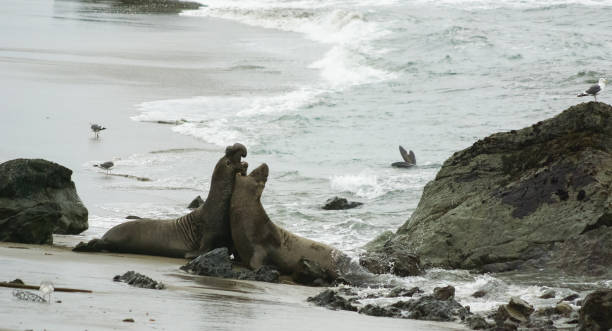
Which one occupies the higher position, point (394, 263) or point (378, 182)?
point (394, 263)

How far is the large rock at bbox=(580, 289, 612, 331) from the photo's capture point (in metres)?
6.11

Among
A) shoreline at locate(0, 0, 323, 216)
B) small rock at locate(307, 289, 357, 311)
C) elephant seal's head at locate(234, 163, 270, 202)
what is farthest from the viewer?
shoreline at locate(0, 0, 323, 216)

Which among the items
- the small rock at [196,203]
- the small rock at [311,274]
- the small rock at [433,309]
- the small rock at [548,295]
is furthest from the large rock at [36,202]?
the small rock at [548,295]

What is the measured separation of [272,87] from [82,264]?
1842cm

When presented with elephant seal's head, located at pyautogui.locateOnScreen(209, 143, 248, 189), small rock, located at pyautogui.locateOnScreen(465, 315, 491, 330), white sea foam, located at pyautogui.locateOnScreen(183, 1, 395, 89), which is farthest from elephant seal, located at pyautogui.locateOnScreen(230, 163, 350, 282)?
white sea foam, located at pyautogui.locateOnScreen(183, 1, 395, 89)

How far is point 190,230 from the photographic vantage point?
9.81 meters

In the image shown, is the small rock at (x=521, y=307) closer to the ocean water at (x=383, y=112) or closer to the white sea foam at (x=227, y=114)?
the ocean water at (x=383, y=112)

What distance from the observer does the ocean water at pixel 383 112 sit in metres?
12.4

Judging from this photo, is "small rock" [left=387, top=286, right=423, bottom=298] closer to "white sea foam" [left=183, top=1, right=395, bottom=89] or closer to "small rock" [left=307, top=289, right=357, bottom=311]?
"small rock" [left=307, top=289, right=357, bottom=311]

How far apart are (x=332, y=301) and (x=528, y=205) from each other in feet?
9.61

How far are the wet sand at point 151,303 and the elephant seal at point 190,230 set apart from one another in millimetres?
502

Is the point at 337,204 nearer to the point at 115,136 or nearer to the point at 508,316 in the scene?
the point at 508,316

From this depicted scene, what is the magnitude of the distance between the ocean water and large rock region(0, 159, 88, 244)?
505 millimetres

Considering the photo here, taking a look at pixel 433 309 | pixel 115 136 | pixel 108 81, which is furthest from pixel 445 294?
pixel 108 81
